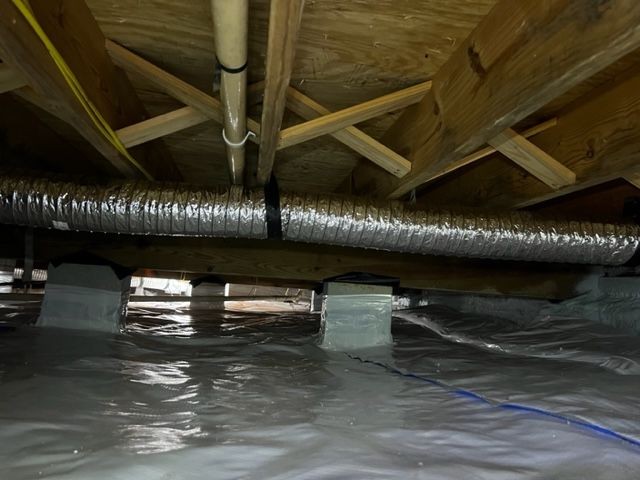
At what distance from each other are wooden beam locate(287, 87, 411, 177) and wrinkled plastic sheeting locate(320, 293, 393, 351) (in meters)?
0.83

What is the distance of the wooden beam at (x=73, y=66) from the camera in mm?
672

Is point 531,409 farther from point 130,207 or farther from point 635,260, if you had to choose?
point 130,207

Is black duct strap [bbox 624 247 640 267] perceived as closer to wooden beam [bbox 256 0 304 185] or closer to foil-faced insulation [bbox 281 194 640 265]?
foil-faced insulation [bbox 281 194 640 265]

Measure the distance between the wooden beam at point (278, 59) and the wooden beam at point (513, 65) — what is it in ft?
1.28

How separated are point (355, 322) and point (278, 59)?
1.45 meters

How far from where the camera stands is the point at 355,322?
195 cm

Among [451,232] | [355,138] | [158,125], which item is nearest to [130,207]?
[158,125]

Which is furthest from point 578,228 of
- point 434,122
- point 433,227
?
point 434,122

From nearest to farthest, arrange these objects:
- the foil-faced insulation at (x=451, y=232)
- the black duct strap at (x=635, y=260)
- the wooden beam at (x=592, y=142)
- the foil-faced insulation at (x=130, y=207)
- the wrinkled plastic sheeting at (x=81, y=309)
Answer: the wooden beam at (x=592, y=142) < the foil-faced insulation at (x=130, y=207) < the foil-faced insulation at (x=451, y=232) < the black duct strap at (x=635, y=260) < the wrinkled plastic sheeting at (x=81, y=309)

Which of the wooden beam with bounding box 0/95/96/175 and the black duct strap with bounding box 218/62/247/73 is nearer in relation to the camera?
the black duct strap with bounding box 218/62/247/73

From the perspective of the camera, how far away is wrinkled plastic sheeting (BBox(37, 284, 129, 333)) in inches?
74.7

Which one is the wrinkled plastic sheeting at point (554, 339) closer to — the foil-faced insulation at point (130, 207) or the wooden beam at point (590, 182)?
the wooden beam at point (590, 182)

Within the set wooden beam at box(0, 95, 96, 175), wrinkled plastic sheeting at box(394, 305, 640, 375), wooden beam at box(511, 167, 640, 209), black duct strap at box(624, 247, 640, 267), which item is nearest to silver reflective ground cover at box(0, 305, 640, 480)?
wrinkled plastic sheeting at box(394, 305, 640, 375)

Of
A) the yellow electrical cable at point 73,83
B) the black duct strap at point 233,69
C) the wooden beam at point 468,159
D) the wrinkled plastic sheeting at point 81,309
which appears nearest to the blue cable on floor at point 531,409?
the wooden beam at point 468,159
